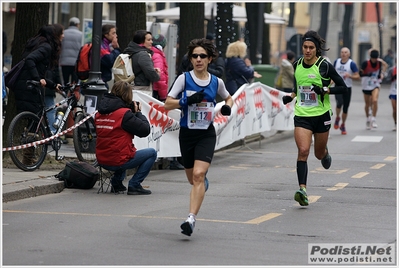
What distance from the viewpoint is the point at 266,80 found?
25328 millimetres

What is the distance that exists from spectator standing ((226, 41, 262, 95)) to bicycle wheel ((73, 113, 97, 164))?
5.79 m

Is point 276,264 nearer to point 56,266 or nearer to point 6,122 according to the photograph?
point 56,266

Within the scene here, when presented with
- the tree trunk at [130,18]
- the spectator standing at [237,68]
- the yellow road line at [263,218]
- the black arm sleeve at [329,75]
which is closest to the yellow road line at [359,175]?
the black arm sleeve at [329,75]

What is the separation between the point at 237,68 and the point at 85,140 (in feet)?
20.1

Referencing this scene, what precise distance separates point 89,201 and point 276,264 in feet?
13.0

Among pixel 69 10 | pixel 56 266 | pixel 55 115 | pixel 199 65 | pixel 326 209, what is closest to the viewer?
pixel 56 266

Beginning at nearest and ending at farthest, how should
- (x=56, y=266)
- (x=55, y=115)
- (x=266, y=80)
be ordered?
1. (x=56, y=266)
2. (x=55, y=115)
3. (x=266, y=80)

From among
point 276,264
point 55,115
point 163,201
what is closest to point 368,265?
point 276,264

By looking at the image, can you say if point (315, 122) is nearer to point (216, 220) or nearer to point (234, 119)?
point (216, 220)

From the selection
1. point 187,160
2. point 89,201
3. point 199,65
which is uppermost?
point 199,65

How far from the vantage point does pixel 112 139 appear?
1142 cm

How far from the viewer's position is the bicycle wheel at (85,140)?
43.4 ft

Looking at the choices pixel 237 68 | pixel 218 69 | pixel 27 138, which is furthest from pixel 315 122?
pixel 237 68

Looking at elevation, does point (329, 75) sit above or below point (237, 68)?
above
